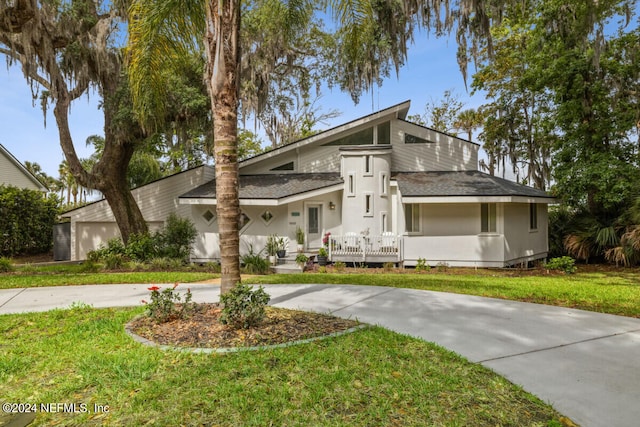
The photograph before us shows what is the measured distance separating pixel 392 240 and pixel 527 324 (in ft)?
26.1

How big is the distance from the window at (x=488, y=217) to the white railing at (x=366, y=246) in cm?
339

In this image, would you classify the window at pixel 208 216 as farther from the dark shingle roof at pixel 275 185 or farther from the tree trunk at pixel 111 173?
the tree trunk at pixel 111 173

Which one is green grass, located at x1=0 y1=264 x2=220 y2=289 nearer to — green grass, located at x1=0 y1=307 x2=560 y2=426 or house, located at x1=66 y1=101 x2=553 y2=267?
house, located at x1=66 y1=101 x2=553 y2=267

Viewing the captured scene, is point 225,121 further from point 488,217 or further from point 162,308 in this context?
point 488,217

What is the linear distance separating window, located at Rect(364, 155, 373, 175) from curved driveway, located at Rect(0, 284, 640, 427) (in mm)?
7323

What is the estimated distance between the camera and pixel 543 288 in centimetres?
872

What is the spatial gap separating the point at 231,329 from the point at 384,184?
445 inches

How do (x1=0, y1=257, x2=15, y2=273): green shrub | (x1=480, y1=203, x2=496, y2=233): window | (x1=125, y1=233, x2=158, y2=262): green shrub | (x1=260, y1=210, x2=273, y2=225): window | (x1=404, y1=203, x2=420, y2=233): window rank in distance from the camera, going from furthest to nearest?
(x1=260, y1=210, x2=273, y2=225): window → (x1=404, y1=203, x2=420, y2=233): window → (x1=480, y1=203, x2=496, y2=233): window → (x1=125, y1=233, x2=158, y2=262): green shrub → (x1=0, y1=257, x2=15, y2=273): green shrub

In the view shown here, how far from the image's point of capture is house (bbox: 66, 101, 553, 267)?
13.3 m

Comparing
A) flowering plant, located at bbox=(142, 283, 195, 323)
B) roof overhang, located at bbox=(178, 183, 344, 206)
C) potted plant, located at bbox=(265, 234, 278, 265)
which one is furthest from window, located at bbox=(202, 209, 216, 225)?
flowering plant, located at bbox=(142, 283, 195, 323)

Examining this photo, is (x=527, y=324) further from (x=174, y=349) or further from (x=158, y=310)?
(x=158, y=310)

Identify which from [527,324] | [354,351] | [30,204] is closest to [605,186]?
[527,324]

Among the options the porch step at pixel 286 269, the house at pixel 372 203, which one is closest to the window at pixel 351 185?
the house at pixel 372 203

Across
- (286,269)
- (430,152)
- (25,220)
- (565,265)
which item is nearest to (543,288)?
(565,265)
